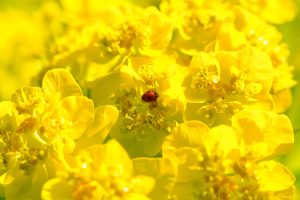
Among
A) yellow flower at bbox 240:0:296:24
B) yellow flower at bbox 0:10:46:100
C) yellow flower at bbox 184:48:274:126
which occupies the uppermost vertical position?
yellow flower at bbox 184:48:274:126

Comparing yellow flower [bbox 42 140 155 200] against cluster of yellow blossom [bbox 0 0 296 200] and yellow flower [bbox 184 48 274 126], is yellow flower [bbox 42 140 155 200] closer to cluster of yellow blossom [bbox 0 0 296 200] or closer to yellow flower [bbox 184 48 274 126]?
cluster of yellow blossom [bbox 0 0 296 200]

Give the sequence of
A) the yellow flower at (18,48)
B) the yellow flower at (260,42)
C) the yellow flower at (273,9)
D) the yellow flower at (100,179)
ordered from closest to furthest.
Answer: the yellow flower at (100,179), the yellow flower at (260,42), the yellow flower at (273,9), the yellow flower at (18,48)

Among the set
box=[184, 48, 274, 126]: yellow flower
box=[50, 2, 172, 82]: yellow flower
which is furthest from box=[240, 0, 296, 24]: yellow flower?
box=[184, 48, 274, 126]: yellow flower

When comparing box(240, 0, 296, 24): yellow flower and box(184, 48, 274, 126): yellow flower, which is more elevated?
box(184, 48, 274, 126): yellow flower

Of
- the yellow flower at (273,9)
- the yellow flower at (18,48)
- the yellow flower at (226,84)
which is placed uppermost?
the yellow flower at (226,84)

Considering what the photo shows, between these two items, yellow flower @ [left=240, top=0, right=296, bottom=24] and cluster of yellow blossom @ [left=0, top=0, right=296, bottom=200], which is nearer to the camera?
cluster of yellow blossom @ [left=0, top=0, right=296, bottom=200]

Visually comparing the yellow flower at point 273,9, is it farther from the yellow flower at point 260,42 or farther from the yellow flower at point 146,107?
the yellow flower at point 146,107

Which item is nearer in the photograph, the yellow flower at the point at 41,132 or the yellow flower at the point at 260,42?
the yellow flower at the point at 41,132

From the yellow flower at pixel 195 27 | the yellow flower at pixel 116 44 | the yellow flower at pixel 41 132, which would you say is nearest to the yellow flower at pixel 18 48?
the yellow flower at pixel 116 44

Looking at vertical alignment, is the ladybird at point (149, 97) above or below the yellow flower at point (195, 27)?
below

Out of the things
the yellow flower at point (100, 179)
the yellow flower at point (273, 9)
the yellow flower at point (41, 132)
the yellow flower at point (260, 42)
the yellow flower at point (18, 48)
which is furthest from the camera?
the yellow flower at point (18, 48)
